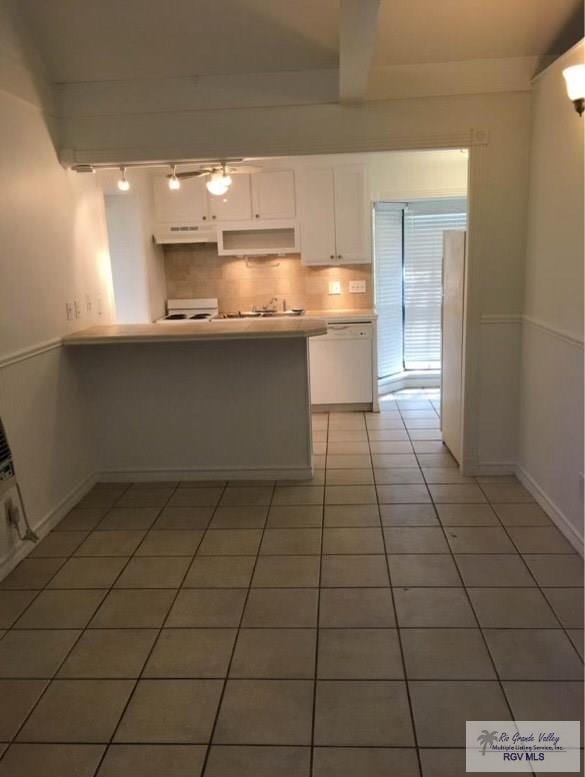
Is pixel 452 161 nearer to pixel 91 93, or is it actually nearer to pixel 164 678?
pixel 91 93

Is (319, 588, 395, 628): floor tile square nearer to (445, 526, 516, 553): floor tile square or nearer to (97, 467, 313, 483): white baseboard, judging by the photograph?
(445, 526, 516, 553): floor tile square

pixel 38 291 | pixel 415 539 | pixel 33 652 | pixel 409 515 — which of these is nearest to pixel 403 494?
pixel 409 515

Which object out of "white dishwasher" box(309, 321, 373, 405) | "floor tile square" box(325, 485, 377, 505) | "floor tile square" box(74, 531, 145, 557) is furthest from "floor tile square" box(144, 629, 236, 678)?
"white dishwasher" box(309, 321, 373, 405)

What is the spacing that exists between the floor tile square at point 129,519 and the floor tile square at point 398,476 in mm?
1445

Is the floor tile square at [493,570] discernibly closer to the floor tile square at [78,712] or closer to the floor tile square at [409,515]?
the floor tile square at [409,515]

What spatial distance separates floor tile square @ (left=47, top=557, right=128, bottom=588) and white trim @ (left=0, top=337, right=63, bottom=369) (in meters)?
1.06

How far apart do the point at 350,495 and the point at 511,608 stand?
136cm

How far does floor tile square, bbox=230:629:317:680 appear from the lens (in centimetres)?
222

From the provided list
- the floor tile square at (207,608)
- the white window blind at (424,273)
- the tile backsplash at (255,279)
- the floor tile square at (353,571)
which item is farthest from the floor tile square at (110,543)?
the white window blind at (424,273)

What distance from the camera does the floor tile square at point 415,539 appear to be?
3.05m

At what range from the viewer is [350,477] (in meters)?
4.04

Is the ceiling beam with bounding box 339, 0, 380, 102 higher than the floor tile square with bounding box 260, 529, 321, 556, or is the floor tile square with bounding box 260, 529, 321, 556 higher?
the ceiling beam with bounding box 339, 0, 380, 102

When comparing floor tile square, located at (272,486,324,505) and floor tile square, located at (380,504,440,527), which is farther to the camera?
floor tile square, located at (272,486,324,505)

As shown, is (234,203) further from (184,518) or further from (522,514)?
(522,514)
